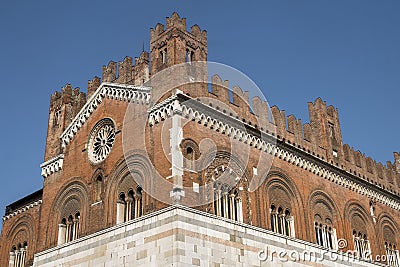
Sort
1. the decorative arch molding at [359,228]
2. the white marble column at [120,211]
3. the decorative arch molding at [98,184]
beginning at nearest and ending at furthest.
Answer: the white marble column at [120,211]
the decorative arch molding at [98,184]
the decorative arch molding at [359,228]

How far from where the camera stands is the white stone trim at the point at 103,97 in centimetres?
1579

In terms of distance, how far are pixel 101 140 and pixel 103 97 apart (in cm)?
149

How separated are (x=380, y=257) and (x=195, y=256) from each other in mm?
10281

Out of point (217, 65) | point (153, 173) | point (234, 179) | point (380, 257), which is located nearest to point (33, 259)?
point (153, 173)

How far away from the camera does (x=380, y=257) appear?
67.1 feet

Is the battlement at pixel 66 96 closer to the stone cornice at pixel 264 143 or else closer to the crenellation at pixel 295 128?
the stone cornice at pixel 264 143

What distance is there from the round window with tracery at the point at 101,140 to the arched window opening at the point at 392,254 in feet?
40.0

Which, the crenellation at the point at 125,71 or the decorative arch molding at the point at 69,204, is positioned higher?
the crenellation at the point at 125,71

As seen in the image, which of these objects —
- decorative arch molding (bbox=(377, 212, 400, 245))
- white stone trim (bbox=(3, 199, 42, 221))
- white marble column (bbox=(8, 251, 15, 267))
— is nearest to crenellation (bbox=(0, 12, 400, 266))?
decorative arch molding (bbox=(377, 212, 400, 245))

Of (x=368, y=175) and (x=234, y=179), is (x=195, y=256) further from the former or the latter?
(x=368, y=175)

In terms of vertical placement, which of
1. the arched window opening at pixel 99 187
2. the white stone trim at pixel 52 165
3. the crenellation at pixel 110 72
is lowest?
the arched window opening at pixel 99 187

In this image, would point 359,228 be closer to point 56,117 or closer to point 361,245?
point 361,245

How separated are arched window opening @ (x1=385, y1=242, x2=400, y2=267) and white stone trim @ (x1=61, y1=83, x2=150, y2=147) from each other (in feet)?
40.0

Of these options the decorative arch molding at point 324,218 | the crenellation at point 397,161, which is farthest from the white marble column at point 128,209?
the crenellation at point 397,161
